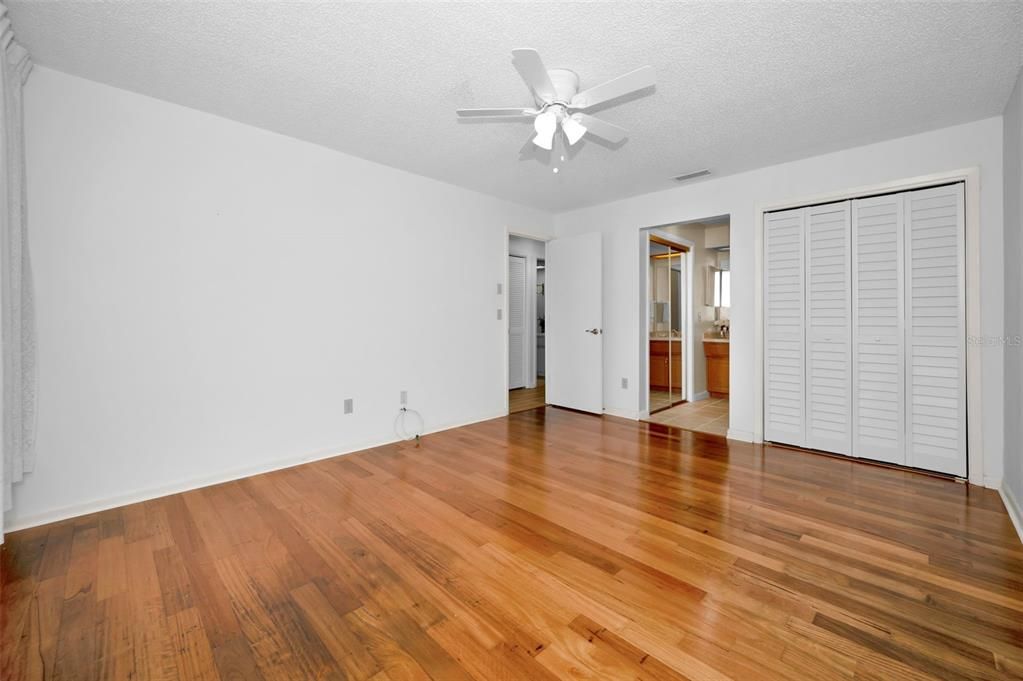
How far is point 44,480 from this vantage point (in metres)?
2.35

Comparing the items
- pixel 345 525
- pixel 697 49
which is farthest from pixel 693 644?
pixel 697 49

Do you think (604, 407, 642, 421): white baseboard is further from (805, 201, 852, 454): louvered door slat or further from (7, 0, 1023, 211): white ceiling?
(7, 0, 1023, 211): white ceiling

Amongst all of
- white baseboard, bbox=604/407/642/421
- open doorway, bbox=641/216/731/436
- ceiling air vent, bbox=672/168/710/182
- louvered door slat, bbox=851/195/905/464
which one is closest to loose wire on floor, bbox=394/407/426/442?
white baseboard, bbox=604/407/642/421

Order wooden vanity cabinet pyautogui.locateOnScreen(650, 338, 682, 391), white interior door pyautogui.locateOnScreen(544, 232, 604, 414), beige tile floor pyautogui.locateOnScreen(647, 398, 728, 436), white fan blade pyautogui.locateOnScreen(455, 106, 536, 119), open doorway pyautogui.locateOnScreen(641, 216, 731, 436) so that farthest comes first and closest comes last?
wooden vanity cabinet pyautogui.locateOnScreen(650, 338, 682, 391) → open doorway pyautogui.locateOnScreen(641, 216, 731, 436) → white interior door pyautogui.locateOnScreen(544, 232, 604, 414) → beige tile floor pyautogui.locateOnScreen(647, 398, 728, 436) → white fan blade pyautogui.locateOnScreen(455, 106, 536, 119)

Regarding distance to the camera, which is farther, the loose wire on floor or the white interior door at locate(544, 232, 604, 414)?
the white interior door at locate(544, 232, 604, 414)

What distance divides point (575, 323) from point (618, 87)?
335cm

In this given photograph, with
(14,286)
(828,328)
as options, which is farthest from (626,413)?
(14,286)

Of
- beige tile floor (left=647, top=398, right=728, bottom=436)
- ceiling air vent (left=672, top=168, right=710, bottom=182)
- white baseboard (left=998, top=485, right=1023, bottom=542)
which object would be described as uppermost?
ceiling air vent (left=672, top=168, right=710, bottom=182)

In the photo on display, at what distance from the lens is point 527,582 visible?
1843mm

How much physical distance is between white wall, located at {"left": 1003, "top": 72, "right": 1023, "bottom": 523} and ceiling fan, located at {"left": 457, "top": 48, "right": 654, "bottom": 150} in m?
2.12

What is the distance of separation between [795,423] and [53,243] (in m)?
5.21

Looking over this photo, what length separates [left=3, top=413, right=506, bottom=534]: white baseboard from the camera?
2320 millimetres

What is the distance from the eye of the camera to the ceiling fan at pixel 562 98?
1922 mm

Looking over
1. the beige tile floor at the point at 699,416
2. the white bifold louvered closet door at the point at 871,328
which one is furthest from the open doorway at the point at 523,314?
the white bifold louvered closet door at the point at 871,328
